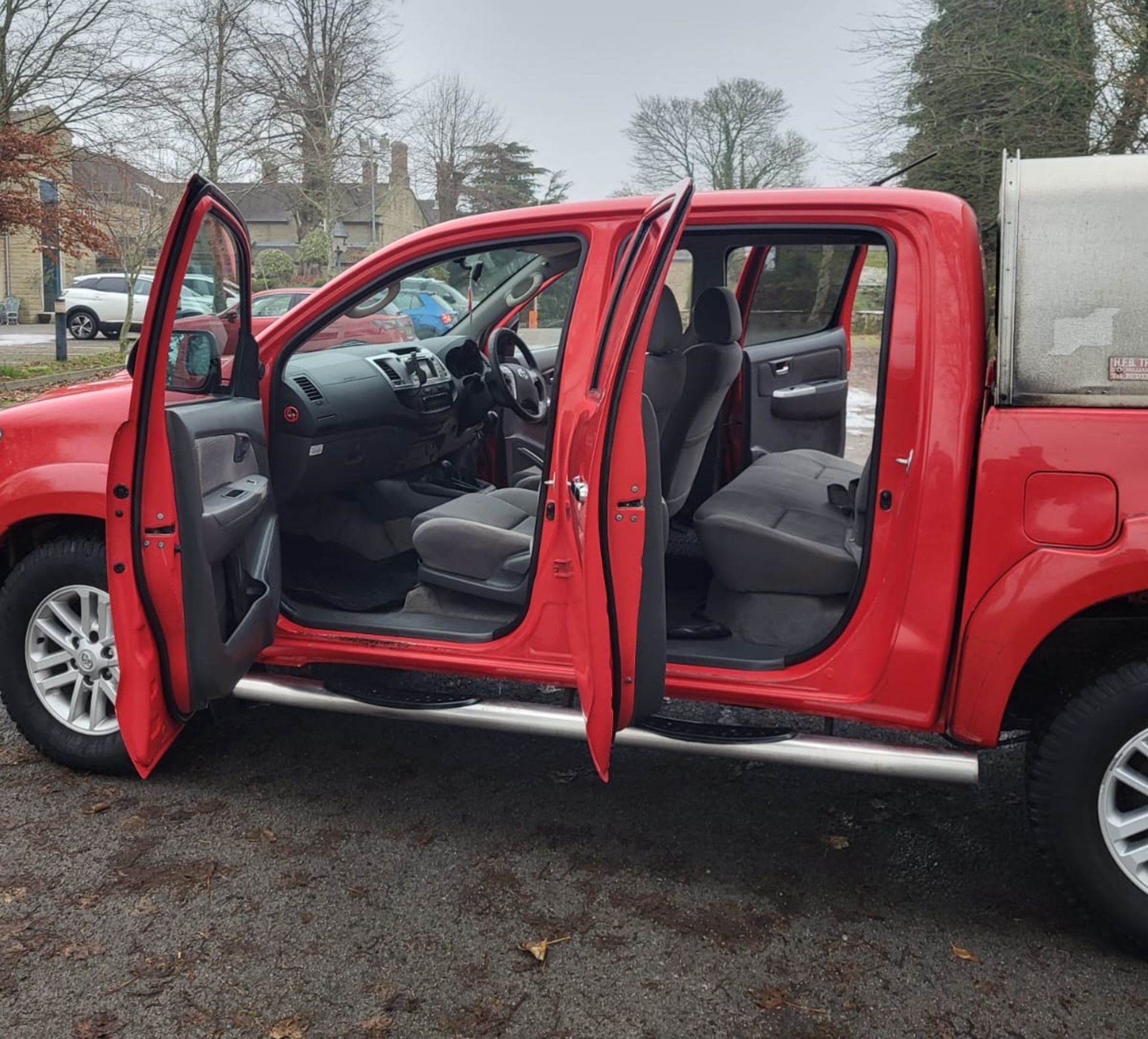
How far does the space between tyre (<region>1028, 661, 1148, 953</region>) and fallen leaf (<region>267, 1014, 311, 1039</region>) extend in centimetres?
180

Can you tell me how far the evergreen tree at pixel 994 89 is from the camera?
12.3 metres

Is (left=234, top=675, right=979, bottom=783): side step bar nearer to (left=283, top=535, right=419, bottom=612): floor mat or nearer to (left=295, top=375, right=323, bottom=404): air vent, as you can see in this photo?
(left=283, top=535, right=419, bottom=612): floor mat

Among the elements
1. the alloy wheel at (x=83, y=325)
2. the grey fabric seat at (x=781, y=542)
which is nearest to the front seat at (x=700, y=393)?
the grey fabric seat at (x=781, y=542)

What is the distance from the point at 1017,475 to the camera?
2.48 m

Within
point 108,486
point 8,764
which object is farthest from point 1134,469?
point 8,764

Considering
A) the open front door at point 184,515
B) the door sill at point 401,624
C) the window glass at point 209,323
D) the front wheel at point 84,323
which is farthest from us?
the front wheel at point 84,323

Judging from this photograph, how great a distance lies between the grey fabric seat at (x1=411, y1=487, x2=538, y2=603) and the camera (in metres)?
3.31

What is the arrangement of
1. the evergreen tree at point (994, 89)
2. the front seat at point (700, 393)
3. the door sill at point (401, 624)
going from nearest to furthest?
the door sill at point (401, 624) < the front seat at point (700, 393) < the evergreen tree at point (994, 89)

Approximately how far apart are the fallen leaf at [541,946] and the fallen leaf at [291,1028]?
538 mm

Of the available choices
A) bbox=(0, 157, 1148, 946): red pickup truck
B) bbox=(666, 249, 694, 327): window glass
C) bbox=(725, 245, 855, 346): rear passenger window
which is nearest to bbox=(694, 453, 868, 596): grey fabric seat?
bbox=(0, 157, 1148, 946): red pickup truck

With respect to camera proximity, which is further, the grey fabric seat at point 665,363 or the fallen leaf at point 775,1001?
the grey fabric seat at point 665,363

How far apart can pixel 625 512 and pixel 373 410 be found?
172cm

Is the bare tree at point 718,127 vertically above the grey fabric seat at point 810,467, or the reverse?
the bare tree at point 718,127

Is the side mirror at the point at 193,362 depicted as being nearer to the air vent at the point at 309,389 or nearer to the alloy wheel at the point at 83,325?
the air vent at the point at 309,389
